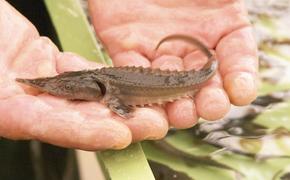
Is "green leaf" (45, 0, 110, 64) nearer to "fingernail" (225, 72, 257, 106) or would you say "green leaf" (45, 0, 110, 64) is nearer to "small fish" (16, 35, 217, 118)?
"small fish" (16, 35, 217, 118)

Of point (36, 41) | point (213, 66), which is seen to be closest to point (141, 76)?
point (213, 66)

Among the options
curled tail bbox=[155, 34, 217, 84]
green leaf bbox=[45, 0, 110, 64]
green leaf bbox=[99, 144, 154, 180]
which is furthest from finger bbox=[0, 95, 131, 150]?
green leaf bbox=[45, 0, 110, 64]

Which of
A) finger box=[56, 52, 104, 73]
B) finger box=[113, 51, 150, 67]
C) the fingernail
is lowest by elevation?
finger box=[56, 52, 104, 73]

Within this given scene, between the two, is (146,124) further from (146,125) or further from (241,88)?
(241,88)

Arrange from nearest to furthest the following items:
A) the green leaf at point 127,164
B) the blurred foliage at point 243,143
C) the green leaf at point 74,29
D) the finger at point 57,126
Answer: the finger at point 57,126, the green leaf at point 127,164, the blurred foliage at point 243,143, the green leaf at point 74,29

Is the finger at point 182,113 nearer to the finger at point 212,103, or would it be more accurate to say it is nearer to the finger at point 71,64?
the finger at point 212,103

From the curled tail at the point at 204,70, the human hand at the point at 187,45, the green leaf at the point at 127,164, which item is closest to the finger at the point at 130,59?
the human hand at the point at 187,45
